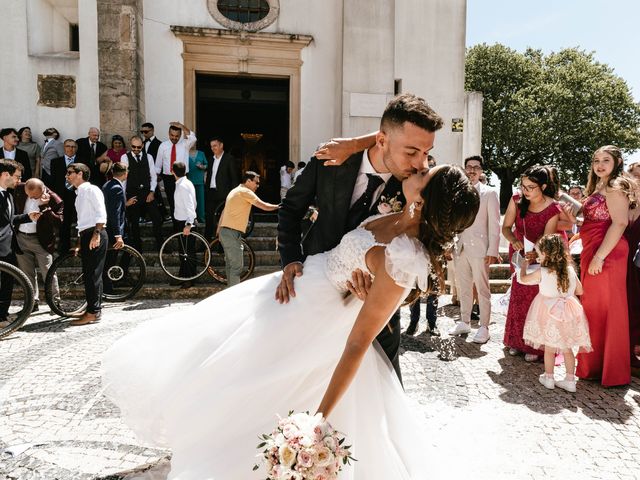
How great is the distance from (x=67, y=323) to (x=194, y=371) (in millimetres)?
5404

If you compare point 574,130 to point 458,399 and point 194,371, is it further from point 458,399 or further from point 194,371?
point 194,371

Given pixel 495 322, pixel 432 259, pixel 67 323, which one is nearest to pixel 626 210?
pixel 495 322

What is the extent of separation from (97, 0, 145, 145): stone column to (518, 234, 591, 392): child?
9.78 metres

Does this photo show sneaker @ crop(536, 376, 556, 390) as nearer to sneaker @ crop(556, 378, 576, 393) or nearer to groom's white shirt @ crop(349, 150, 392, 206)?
sneaker @ crop(556, 378, 576, 393)

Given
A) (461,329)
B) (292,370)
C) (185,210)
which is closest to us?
(292,370)

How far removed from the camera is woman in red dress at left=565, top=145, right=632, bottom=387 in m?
4.87

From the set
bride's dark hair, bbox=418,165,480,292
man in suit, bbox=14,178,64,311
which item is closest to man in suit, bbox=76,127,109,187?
man in suit, bbox=14,178,64,311

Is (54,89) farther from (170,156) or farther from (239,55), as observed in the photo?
(239,55)

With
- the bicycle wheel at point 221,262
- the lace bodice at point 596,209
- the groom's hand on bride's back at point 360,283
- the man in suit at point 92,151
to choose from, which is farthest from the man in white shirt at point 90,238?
the lace bodice at point 596,209

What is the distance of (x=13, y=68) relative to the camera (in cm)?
1245

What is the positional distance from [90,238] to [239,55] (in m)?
7.94

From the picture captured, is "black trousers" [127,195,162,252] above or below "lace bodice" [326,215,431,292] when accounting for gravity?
below

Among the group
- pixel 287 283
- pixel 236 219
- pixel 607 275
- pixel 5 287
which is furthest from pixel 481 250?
pixel 5 287

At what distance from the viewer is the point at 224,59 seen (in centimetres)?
1324
